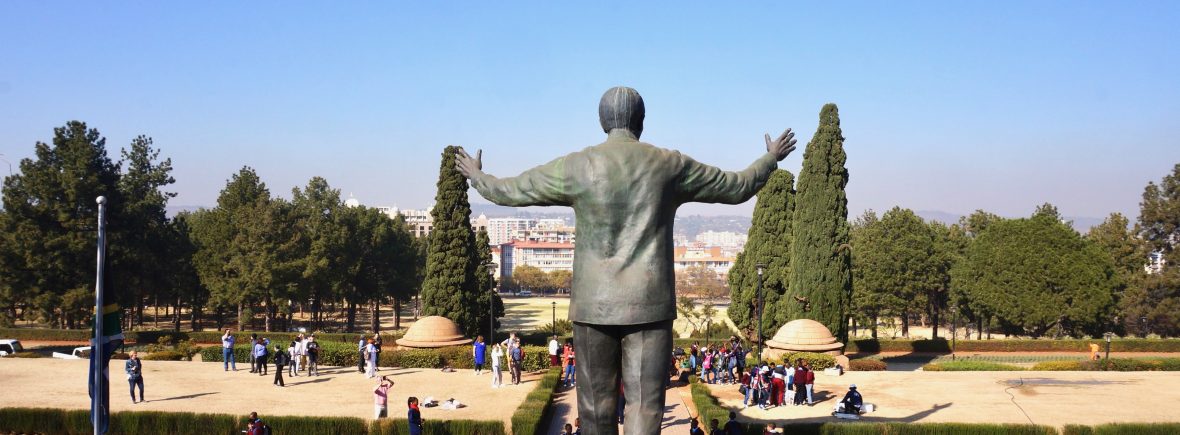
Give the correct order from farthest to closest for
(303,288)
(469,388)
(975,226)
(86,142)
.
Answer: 1. (975,226)
2. (303,288)
3. (86,142)
4. (469,388)

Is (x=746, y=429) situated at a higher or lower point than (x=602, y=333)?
lower

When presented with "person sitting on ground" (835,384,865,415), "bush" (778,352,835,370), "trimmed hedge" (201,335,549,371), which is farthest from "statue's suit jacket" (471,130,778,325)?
"bush" (778,352,835,370)

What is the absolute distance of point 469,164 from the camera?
656 centimetres

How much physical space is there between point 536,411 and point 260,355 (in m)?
11.4

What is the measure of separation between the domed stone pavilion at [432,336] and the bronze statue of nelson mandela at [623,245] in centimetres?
2343

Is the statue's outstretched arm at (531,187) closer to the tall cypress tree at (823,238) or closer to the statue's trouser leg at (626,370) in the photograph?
the statue's trouser leg at (626,370)

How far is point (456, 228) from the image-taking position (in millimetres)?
40375

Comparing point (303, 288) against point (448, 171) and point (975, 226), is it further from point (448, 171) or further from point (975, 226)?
point (975, 226)

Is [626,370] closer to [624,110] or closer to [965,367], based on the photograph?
[624,110]

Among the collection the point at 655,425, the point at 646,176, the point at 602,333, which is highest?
the point at 646,176

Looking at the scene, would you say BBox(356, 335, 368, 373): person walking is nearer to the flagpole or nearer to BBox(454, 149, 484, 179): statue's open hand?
the flagpole

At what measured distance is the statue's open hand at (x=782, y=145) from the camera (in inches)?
266

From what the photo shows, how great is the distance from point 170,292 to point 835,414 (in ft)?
131

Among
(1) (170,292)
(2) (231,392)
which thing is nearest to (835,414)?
(2) (231,392)
